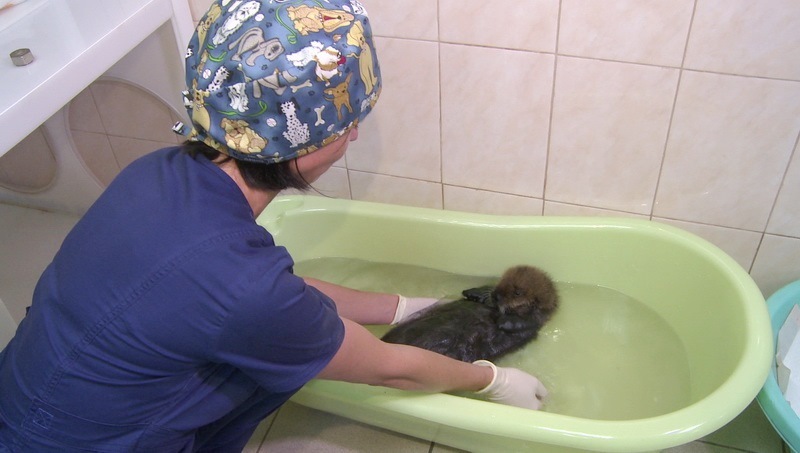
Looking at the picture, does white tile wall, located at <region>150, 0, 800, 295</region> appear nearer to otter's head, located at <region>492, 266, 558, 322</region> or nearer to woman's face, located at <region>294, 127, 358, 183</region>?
otter's head, located at <region>492, 266, 558, 322</region>

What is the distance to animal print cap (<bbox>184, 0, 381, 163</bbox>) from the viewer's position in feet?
3.10

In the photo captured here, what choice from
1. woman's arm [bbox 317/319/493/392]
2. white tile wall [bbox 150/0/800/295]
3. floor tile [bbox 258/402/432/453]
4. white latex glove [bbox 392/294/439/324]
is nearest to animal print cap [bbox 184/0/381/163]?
woman's arm [bbox 317/319/493/392]

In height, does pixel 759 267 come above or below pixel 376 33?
below

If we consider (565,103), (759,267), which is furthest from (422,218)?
(759,267)

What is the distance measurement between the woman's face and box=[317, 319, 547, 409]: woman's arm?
265 millimetres

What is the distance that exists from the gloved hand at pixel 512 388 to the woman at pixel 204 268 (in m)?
0.49

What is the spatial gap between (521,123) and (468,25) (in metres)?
0.28

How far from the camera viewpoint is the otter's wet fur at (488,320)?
5.32 feet

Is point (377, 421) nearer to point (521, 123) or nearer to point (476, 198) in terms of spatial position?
point (476, 198)

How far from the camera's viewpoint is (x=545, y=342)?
1783 millimetres

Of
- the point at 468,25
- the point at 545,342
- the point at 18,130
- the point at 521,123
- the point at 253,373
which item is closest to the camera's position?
the point at 253,373

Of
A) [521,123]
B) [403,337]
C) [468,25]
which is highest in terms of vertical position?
[468,25]

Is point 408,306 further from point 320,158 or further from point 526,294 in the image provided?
point 320,158

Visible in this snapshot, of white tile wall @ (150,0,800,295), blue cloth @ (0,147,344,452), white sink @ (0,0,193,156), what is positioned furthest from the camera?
white tile wall @ (150,0,800,295)
